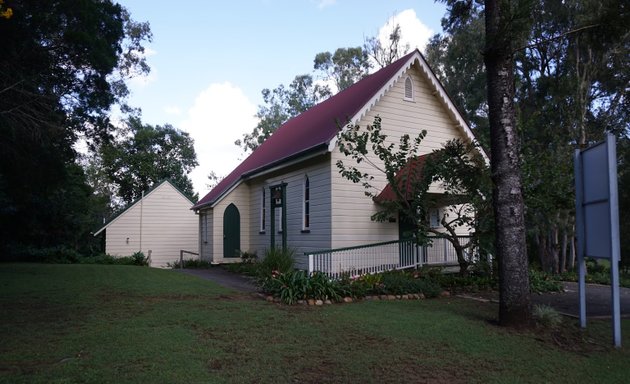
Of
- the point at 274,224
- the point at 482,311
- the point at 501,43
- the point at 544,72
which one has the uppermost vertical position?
the point at 544,72

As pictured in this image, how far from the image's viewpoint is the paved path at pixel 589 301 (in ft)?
32.2

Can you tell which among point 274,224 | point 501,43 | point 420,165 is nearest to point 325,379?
point 501,43

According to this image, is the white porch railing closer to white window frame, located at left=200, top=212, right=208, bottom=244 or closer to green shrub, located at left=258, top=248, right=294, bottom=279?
green shrub, located at left=258, top=248, right=294, bottom=279

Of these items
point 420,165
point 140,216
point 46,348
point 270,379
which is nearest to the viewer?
point 270,379

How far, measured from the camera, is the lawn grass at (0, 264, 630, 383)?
5309 mm

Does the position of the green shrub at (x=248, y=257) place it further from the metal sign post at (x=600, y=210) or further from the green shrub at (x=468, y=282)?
the metal sign post at (x=600, y=210)

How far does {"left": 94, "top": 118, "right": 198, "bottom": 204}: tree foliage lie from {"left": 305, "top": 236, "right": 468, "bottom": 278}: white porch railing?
35.7 meters

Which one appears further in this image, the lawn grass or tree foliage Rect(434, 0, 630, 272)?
tree foliage Rect(434, 0, 630, 272)

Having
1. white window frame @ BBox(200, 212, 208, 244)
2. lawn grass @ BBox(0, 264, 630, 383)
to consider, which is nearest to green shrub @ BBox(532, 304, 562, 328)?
lawn grass @ BBox(0, 264, 630, 383)

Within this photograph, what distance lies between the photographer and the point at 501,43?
8.09 meters

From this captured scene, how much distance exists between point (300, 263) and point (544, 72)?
1840 cm

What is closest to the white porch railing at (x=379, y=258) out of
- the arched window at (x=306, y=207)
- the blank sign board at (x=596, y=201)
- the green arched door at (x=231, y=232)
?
the arched window at (x=306, y=207)

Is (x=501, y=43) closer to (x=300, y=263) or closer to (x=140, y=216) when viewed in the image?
(x=300, y=263)

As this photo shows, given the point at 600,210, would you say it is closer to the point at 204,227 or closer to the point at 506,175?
the point at 506,175
